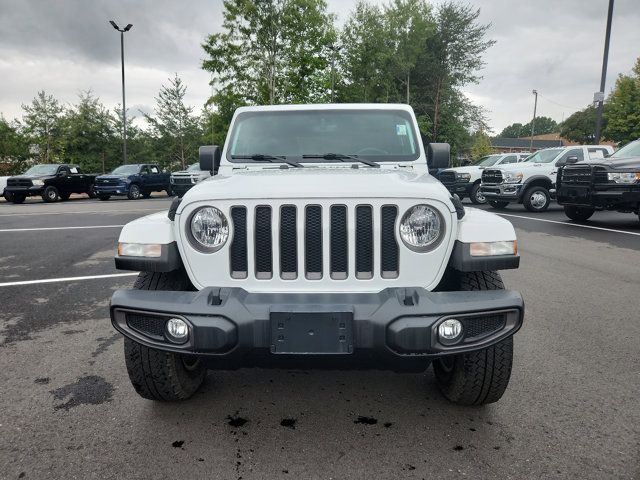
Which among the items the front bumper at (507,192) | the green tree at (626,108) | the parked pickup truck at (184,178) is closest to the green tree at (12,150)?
the parked pickup truck at (184,178)

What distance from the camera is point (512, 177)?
13.9 metres

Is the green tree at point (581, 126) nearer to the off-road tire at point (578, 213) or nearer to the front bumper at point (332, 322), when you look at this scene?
the off-road tire at point (578, 213)

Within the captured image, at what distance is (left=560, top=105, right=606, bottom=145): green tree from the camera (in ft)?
202

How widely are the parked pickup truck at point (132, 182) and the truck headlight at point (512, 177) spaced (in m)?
16.4

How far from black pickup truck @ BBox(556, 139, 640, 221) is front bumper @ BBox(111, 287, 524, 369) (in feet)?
31.1

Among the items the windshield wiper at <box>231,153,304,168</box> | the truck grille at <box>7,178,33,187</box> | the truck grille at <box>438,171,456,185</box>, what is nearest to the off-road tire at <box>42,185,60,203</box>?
the truck grille at <box>7,178,33,187</box>

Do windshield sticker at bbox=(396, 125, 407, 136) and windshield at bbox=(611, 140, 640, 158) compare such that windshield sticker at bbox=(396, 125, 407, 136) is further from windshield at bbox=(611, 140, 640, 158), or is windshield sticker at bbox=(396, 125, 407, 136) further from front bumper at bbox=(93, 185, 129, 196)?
front bumper at bbox=(93, 185, 129, 196)

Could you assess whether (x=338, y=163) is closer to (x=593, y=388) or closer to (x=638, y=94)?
(x=593, y=388)

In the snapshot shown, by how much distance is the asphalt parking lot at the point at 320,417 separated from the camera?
2.18m

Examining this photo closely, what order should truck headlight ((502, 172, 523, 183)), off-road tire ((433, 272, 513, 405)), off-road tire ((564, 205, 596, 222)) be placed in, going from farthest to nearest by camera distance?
truck headlight ((502, 172, 523, 183))
off-road tire ((564, 205, 596, 222))
off-road tire ((433, 272, 513, 405))

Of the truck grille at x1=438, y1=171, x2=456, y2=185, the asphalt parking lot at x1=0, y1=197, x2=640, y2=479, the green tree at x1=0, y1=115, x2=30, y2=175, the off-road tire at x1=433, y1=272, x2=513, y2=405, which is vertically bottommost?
the asphalt parking lot at x1=0, y1=197, x2=640, y2=479

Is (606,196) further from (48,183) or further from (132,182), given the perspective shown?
(48,183)

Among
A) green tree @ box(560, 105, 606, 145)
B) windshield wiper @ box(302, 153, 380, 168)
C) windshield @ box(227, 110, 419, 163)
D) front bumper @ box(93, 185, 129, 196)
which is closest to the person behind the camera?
windshield wiper @ box(302, 153, 380, 168)

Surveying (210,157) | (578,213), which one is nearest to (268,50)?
(578,213)
